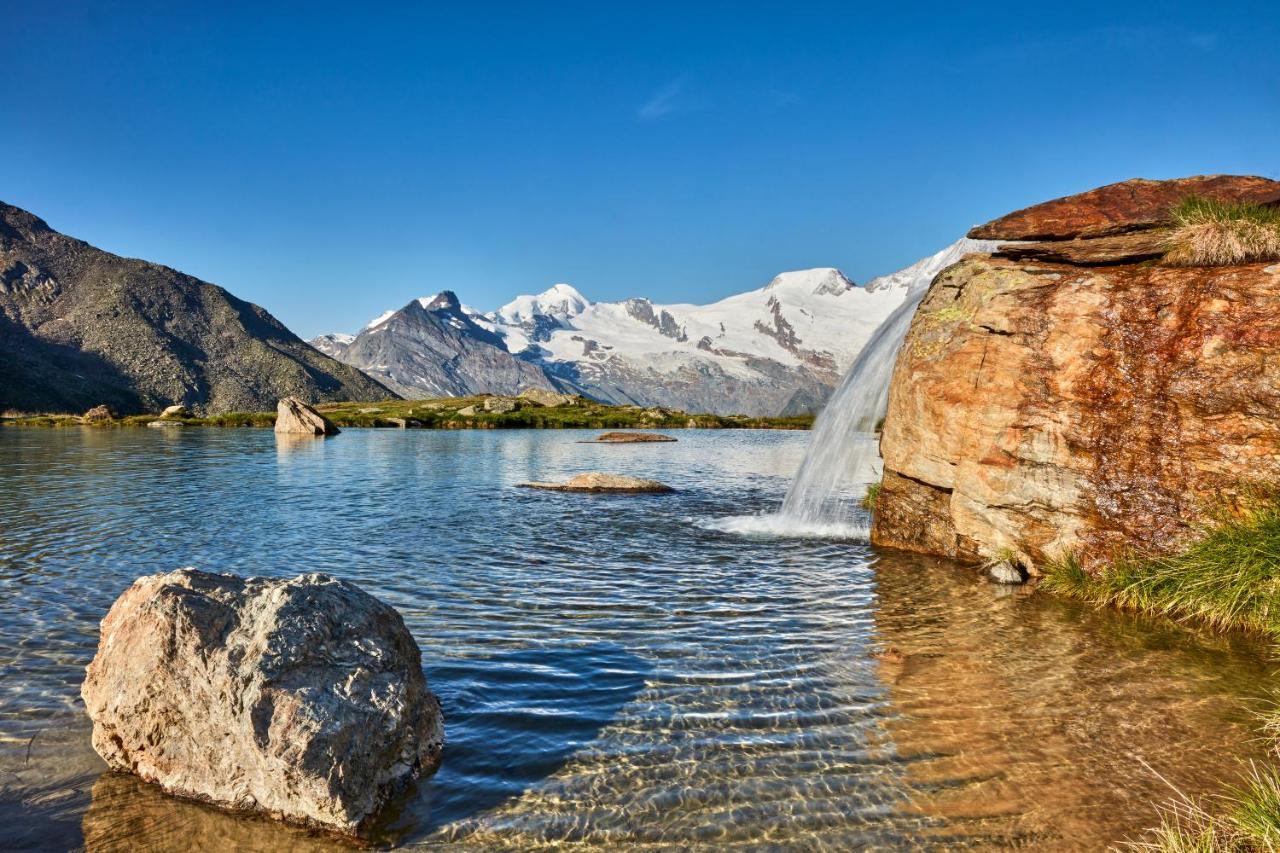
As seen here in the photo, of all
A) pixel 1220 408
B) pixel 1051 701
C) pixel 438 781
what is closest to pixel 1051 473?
pixel 1220 408

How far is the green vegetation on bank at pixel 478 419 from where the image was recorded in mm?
140625

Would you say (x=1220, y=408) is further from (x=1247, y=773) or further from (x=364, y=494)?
(x=364, y=494)

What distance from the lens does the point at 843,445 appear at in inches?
1071

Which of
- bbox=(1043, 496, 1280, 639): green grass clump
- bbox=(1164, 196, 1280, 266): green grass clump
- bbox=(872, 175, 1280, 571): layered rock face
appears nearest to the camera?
bbox=(1043, 496, 1280, 639): green grass clump

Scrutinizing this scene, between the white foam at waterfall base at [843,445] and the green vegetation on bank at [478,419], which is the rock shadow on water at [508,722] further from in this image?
the green vegetation on bank at [478,419]

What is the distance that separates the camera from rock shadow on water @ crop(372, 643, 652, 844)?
25.3ft

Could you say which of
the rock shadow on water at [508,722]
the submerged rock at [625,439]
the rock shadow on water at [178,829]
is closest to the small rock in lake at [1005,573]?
the rock shadow on water at [508,722]

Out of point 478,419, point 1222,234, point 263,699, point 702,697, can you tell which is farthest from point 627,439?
point 263,699

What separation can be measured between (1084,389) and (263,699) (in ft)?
57.8

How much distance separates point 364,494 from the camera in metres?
36.3

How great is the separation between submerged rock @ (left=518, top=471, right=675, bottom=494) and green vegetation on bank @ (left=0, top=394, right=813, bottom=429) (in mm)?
101418

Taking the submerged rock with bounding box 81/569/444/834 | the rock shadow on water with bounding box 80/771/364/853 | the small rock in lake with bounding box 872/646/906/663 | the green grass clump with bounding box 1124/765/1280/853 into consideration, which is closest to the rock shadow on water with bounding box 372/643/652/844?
the submerged rock with bounding box 81/569/444/834

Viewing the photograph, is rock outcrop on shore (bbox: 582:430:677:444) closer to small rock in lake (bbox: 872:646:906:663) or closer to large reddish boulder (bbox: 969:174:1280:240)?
large reddish boulder (bbox: 969:174:1280:240)

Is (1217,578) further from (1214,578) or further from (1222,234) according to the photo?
(1222,234)
